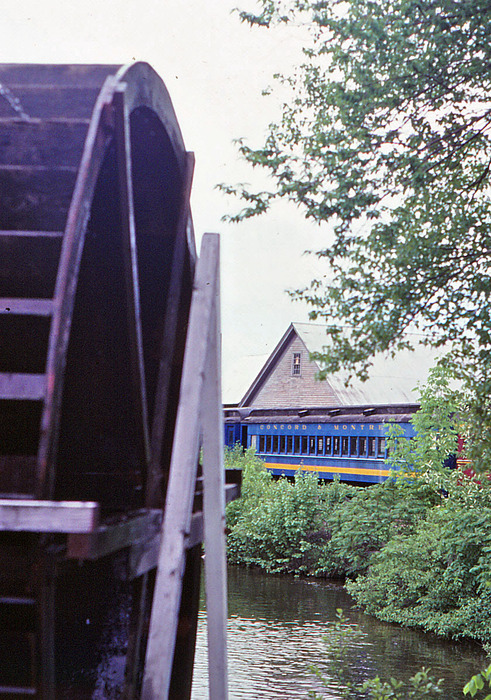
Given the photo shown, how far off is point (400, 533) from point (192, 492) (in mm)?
20624

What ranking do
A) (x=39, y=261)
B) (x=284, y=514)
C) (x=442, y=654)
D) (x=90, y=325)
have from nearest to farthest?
(x=39, y=261)
(x=90, y=325)
(x=442, y=654)
(x=284, y=514)

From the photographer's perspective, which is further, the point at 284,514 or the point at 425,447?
the point at 284,514

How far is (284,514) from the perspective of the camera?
1104 inches

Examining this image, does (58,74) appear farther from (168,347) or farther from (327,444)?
(327,444)

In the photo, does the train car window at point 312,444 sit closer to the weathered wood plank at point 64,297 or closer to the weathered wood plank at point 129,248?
the weathered wood plank at point 129,248

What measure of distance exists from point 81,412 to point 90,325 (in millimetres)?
472

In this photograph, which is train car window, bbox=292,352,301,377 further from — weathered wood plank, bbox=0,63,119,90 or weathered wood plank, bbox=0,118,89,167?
weathered wood plank, bbox=0,118,89,167

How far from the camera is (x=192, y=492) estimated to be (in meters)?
3.40

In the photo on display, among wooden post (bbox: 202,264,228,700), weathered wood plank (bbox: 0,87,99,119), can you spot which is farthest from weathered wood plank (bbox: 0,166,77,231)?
wooden post (bbox: 202,264,228,700)

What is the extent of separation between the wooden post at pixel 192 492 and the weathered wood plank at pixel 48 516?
618mm

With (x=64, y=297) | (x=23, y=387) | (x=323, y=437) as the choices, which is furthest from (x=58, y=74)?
(x=323, y=437)

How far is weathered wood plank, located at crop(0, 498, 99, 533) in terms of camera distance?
2.71 metres

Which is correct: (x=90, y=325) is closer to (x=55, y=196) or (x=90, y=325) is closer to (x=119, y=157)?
(x=55, y=196)

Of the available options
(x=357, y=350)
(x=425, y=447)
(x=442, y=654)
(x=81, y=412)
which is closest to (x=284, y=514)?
(x=425, y=447)
